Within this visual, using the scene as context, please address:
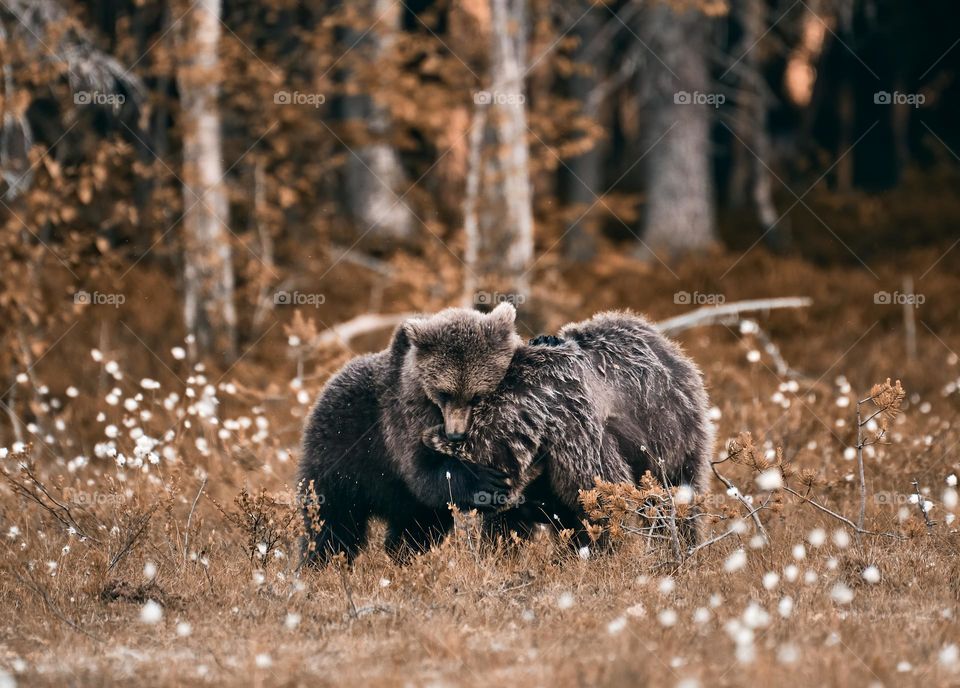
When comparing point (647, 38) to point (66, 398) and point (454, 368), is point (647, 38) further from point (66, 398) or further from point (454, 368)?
point (454, 368)

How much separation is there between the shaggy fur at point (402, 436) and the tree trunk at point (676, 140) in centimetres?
1359

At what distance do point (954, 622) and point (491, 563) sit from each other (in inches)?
93.5

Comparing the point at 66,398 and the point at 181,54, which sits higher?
the point at 181,54

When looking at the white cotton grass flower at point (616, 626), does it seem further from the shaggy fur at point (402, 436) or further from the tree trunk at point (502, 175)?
the tree trunk at point (502, 175)

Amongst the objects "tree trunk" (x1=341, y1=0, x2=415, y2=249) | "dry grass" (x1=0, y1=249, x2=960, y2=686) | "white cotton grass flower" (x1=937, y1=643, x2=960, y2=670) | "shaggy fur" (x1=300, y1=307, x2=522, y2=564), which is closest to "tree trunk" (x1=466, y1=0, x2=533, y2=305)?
"tree trunk" (x1=341, y1=0, x2=415, y2=249)

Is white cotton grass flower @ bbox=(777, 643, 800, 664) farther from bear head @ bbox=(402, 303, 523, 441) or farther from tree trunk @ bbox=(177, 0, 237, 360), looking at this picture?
tree trunk @ bbox=(177, 0, 237, 360)

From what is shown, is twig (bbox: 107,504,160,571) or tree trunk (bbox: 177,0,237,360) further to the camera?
tree trunk (bbox: 177,0,237,360)

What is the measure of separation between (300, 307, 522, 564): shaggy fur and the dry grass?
0.25 meters

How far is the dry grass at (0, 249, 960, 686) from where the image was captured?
484 cm

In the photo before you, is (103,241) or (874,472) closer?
(874,472)

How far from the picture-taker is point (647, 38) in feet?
66.7

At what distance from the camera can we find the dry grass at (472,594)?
4.84 m

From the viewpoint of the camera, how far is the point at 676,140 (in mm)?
20047

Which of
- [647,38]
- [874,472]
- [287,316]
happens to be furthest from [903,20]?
[874,472]
